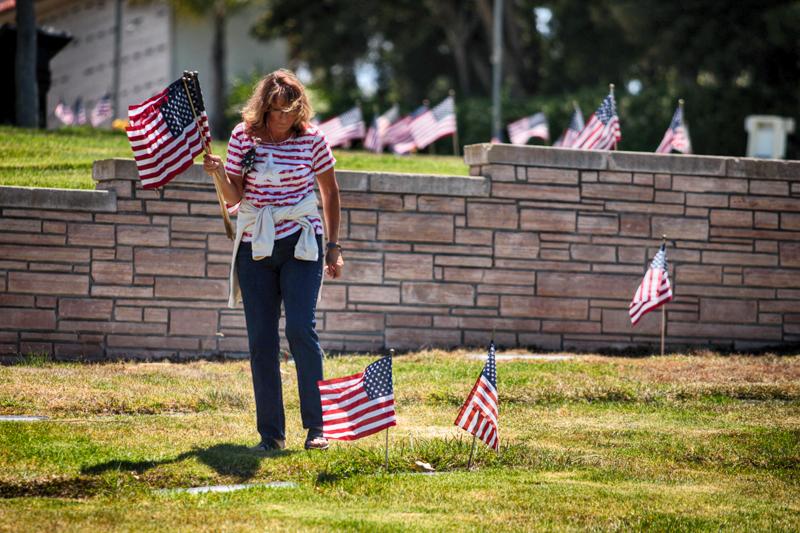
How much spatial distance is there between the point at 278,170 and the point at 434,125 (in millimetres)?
11080

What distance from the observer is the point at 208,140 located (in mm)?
7508

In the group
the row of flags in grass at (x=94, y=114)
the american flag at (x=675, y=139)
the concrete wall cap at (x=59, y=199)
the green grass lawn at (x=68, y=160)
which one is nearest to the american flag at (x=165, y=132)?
the concrete wall cap at (x=59, y=199)

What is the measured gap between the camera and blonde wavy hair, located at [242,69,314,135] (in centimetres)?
696

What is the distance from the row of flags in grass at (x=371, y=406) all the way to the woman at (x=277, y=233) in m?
0.37

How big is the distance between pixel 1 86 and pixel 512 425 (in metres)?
14.0

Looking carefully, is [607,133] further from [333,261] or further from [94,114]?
[94,114]

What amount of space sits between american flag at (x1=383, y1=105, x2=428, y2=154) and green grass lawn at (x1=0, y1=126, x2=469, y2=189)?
2623mm

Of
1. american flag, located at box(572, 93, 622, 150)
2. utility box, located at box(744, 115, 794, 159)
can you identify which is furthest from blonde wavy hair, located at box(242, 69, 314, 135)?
utility box, located at box(744, 115, 794, 159)

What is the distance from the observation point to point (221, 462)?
675 centimetres

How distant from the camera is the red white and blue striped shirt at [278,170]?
7.07 meters

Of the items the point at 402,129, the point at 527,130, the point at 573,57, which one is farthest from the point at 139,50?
the point at 527,130

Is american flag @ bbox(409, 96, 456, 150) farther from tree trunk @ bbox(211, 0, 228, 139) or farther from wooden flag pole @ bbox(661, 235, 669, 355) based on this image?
tree trunk @ bbox(211, 0, 228, 139)

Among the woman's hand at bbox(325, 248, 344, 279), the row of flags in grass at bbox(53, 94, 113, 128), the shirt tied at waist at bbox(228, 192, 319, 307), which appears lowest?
the woman's hand at bbox(325, 248, 344, 279)

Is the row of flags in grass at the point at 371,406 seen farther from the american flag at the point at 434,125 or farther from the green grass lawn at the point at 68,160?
the american flag at the point at 434,125
